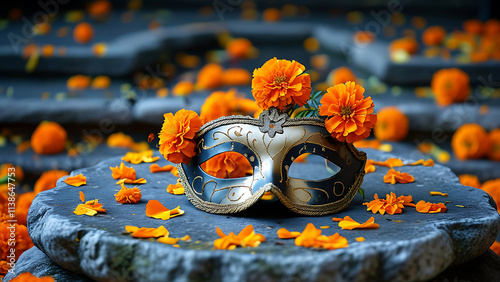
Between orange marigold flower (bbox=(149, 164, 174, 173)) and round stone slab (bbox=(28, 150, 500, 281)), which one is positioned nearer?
round stone slab (bbox=(28, 150, 500, 281))

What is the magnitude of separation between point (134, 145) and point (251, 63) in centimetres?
221

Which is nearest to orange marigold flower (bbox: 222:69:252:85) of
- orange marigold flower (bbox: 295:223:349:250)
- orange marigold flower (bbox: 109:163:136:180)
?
orange marigold flower (bbox: 109:163:136:180)

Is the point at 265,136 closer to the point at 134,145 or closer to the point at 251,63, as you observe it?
the point at 134,145

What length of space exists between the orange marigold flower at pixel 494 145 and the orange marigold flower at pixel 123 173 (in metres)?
2.99

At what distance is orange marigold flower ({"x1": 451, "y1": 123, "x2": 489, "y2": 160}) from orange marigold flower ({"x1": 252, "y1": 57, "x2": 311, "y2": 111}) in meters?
2.58

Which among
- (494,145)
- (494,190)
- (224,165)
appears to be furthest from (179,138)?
(494,145)

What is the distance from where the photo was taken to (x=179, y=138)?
209 centimetres

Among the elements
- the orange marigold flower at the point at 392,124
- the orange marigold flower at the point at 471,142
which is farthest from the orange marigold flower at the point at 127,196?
the orange marigold flower at the point at 471,142

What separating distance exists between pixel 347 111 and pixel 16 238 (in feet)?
5.61

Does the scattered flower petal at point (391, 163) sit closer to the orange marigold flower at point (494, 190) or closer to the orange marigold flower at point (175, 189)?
the orange marigold flower at point (494, 190)

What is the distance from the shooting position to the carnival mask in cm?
201

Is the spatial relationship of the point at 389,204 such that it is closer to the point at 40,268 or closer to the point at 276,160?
the point at 276,160

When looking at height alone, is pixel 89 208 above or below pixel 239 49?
below

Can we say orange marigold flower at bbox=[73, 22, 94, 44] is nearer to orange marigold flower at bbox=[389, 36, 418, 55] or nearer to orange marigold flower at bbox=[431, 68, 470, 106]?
orange marigold flower at bbox=[389, 36, 418, 55]
